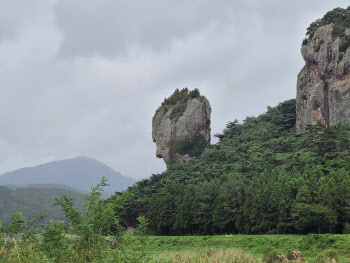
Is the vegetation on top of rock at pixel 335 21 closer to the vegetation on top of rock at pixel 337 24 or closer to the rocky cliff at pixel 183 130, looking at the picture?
the vegetation on top of rock at pixel 337 24

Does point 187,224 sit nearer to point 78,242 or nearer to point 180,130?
point 180,130

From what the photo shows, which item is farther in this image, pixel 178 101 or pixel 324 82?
pixel 178 101

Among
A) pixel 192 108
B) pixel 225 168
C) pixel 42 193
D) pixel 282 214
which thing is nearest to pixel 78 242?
pixel 282 214

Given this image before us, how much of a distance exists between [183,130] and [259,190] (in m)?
32.7

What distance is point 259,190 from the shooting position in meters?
34.4

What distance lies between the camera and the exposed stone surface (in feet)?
162

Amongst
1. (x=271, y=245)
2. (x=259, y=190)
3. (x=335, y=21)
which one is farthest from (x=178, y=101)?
(x=271, y=245)

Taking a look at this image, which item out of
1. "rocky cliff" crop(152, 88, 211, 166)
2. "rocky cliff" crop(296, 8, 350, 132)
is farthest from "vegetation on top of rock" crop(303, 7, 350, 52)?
"rocky cliff" crop(152, 88, 211, 166)

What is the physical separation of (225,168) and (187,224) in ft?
42.6

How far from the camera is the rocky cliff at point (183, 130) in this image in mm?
65312

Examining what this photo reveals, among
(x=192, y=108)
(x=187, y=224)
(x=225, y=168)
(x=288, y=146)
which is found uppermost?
(x=192, y=108)

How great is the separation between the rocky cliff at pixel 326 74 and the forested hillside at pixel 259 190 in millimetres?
4910

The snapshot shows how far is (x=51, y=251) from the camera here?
21.3 feet

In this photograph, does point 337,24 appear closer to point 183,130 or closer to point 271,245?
point 183,130
